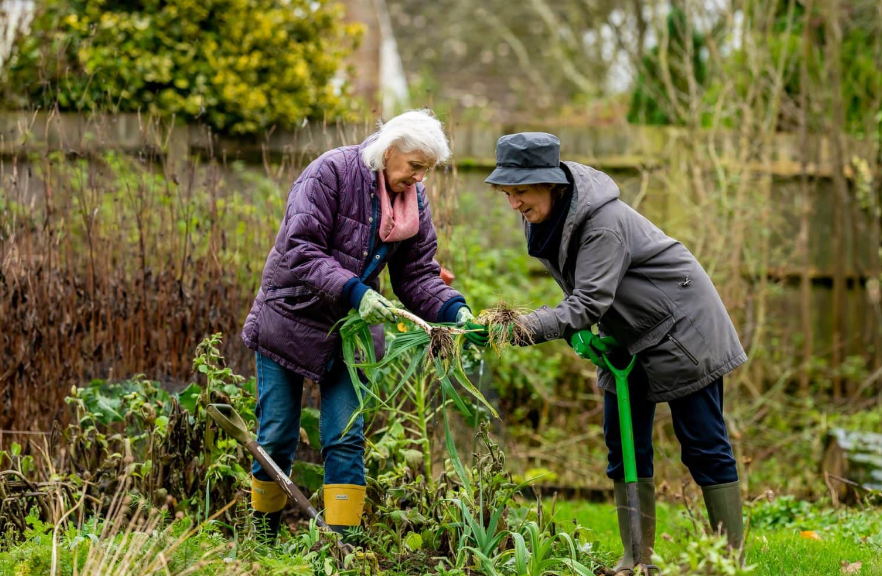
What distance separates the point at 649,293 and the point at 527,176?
1.98 ft

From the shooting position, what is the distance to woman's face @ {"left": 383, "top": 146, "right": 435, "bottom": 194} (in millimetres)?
3441

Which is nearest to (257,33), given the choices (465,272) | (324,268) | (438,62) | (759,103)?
(465,272)

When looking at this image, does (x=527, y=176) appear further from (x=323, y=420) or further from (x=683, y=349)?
(x=323, y=420)

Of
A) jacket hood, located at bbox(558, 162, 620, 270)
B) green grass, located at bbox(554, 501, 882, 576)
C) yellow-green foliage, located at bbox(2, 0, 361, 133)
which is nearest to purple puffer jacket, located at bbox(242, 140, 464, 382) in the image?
jacket hood, located at bbox(558, 162, 620, 270)

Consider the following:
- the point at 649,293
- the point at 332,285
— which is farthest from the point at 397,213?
the point at 649,293

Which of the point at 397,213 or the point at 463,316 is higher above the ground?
the point at 397,213

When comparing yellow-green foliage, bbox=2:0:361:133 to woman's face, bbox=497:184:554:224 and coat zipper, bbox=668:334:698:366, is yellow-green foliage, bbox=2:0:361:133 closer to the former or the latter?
woman's face, bbox=497:184:554:224

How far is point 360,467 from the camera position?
355cm

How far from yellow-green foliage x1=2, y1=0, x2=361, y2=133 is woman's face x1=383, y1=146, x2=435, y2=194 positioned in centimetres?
353

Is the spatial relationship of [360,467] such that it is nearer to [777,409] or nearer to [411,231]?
[411,231]

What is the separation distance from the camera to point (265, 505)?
144 inches

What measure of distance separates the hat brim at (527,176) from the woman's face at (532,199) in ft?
0.15

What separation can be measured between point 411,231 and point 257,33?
13.6ft

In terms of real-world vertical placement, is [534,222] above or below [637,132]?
below
